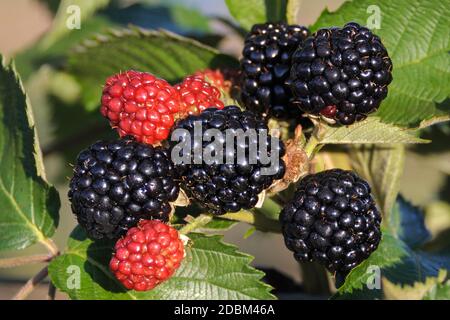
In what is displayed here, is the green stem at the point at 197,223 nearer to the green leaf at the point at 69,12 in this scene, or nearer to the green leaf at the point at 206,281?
the green leaf at the point at 206,281

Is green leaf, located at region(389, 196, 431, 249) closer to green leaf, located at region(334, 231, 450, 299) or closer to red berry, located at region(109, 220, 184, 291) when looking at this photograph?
green leaf, located at region(334, 231, 450, 299)

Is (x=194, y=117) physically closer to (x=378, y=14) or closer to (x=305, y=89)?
(x=305, y=89)

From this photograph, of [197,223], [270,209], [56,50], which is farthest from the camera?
[56,50]

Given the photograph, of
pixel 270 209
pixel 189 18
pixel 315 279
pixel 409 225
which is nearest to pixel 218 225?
pixel 270 209

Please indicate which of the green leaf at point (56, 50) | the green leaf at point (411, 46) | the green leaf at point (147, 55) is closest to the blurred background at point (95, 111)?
the green leaf at point (56, 50)

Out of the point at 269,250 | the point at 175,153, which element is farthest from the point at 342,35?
the point at 269,250

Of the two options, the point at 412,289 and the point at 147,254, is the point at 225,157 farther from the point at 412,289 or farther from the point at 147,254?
the point at 412,289

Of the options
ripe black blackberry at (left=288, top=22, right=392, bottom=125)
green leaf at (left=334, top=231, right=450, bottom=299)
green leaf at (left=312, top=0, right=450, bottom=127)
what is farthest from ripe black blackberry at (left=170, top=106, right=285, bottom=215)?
green leaf at (left=312, top=0, right=450, bottom=127)
